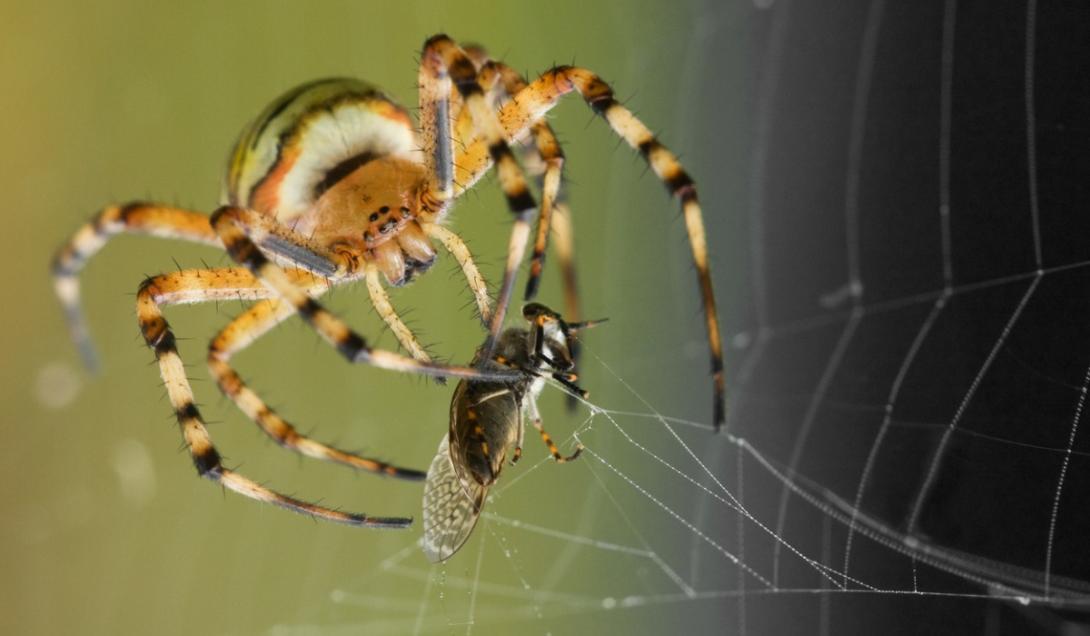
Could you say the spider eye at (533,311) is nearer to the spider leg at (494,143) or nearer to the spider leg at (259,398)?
the spider leg at (494,143)

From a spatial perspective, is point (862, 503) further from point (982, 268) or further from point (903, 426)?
point (982, 268)

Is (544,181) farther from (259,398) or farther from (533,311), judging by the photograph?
(259,398)

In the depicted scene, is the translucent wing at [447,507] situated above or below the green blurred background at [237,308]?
below

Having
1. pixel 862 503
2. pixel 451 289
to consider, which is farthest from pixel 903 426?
pixel 451 289

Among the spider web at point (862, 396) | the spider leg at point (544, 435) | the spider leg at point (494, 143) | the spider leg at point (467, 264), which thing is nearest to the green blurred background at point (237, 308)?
the spider web at point (862, 396)

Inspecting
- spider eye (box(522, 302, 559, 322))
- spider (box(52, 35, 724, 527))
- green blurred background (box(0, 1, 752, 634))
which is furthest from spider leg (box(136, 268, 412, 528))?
green blurred background (box(0, 1, 752, 634))

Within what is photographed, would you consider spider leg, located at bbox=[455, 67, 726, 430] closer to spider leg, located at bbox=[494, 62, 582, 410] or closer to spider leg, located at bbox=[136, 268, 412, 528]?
spider leg, located at bbox=[494, 62, 582, 410]
